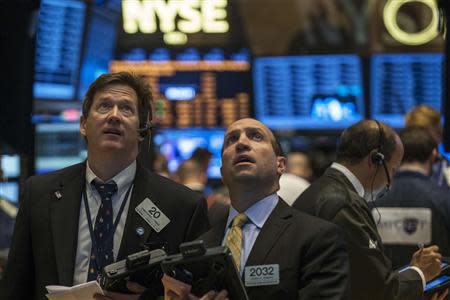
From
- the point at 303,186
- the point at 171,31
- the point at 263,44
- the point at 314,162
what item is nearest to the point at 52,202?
the point at 303,186

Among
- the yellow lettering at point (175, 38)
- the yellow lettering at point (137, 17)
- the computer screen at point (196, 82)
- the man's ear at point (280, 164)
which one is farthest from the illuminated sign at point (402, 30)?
the man's ear at point (280, 164)

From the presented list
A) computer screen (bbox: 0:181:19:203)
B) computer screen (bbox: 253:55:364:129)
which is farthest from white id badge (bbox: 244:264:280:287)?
computer screen (bbox: 253:55:364:129)

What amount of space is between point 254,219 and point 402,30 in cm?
585

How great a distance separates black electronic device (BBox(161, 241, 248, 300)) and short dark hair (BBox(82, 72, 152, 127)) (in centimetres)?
72

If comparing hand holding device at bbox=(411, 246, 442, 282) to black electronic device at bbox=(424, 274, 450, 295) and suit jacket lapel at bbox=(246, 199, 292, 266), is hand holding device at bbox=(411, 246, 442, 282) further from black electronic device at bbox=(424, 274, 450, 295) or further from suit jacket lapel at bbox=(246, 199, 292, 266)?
suit jacket lapel at bbox=(246, 199, 292, 266)

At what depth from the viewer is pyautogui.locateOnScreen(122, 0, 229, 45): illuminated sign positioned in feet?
26.3

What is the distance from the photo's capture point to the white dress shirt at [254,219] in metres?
3.11

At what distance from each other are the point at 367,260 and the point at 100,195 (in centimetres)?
101

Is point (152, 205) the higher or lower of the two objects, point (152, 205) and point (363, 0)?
the lower

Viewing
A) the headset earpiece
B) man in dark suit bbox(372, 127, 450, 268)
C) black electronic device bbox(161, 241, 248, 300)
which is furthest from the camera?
man in dark suit bbox(372, 127, 450, 268)

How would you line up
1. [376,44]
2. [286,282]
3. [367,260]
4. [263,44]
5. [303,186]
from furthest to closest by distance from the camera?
[263,44], [376,44], [303,186], [367,260], [286,282]

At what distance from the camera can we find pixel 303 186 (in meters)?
5.56

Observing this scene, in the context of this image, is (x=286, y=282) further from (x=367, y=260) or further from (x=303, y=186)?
(x=303, y=186)

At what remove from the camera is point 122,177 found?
3.28 m
